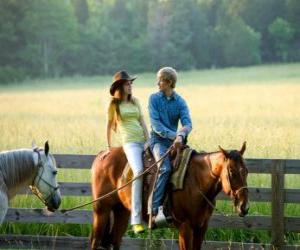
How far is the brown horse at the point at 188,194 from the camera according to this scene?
6922mm

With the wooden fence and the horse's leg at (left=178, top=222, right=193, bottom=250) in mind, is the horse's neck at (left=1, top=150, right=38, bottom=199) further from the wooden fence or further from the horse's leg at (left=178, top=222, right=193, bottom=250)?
the wooden fence

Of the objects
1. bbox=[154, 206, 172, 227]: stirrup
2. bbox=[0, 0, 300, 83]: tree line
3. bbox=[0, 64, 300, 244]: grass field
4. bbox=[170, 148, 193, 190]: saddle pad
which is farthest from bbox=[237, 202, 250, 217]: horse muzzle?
bbox=[0, 0, 300, 83]: tree line

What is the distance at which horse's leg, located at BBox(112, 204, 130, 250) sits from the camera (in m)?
8.38

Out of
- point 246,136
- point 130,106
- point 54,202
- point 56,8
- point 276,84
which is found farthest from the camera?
point 56,8

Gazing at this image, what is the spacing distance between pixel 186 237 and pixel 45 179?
1.45 metres

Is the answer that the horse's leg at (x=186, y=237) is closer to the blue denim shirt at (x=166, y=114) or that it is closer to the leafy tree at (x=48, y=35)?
the blue denim shirt at (x=166, y=114)

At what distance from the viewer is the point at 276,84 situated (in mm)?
34469

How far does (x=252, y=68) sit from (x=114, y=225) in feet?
121

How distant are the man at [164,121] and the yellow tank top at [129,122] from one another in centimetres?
45

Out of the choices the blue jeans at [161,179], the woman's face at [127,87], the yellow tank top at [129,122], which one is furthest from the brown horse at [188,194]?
the woman's face at [127,87]

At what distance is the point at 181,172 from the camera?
7.45m

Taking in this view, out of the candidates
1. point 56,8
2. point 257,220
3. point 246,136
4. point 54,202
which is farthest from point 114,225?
point 56,8

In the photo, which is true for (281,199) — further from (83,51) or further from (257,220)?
(83,51)

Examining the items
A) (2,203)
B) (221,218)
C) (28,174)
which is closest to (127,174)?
(28,174)
